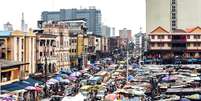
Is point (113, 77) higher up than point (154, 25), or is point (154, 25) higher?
point (154, 25)

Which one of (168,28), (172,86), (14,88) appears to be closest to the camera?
(14,88)

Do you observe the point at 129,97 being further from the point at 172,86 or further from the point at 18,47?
the point at 18,47

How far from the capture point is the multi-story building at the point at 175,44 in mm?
112188

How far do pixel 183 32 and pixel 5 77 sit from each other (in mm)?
67075

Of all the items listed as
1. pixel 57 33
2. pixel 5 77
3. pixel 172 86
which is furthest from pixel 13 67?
pixel 57 33

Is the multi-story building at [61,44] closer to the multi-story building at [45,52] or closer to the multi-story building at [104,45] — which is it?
the multi-story building at [45,52]

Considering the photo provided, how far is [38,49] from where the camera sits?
75688 mm

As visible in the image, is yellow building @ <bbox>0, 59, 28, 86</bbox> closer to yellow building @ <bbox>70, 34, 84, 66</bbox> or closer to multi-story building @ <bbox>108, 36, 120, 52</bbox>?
yellow building @ <bbox>70, 34, 84, 66</bbox>

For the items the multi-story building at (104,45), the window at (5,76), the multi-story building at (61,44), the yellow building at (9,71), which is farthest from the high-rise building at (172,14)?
the window at (5,76)

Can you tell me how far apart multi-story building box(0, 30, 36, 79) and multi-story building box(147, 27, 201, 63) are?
46.8 m

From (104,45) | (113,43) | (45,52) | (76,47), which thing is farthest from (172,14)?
(45,52)

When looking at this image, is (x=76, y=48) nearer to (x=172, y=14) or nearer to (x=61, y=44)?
(x=61, y=44)

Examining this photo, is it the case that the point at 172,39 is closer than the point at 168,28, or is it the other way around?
the point at 172,39

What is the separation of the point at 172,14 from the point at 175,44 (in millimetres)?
21554
